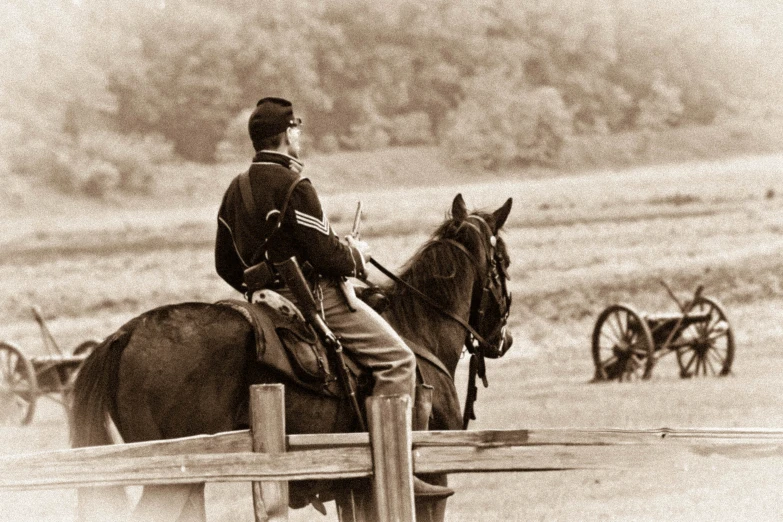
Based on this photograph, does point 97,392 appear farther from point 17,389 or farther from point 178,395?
point 17,389

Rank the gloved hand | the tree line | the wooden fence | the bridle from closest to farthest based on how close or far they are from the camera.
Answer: the wooden fence < the gloved hand < the bridle < the tree line

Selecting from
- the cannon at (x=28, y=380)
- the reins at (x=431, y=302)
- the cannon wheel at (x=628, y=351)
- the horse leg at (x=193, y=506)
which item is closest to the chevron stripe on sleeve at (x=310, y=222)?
the reins at (x=431, y=302)

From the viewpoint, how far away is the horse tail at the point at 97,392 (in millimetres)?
5293

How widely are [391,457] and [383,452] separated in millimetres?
37

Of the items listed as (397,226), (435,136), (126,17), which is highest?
(126,17)

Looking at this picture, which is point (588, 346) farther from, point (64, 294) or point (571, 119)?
point (64, 294)

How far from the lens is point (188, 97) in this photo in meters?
20.5

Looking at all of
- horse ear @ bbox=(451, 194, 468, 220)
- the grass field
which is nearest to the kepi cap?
horse ear @ bbox=(451, 194, 468, 220)

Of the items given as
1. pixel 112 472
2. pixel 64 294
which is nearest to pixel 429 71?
pixel 64 294

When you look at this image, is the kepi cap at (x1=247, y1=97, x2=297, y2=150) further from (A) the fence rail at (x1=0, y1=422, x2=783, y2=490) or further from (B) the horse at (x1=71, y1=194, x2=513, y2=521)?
(A) the fence rail at (x1=0, y1=422, x2=783, y2=490)

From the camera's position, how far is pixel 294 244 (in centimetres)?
590

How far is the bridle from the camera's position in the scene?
6602mm

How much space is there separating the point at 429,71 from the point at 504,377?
19.0 ft

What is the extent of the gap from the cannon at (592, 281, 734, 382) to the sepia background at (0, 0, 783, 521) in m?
0.55
